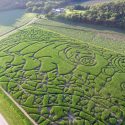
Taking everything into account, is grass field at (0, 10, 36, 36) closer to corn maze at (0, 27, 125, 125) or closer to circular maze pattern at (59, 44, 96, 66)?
corn maze at (0, 27, 125, 125)

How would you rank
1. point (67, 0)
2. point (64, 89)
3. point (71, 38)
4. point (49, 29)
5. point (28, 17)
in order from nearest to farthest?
point (64, 89) < point (71, 38) < point (49, 29) < point (28, 17) < point (67, 0)

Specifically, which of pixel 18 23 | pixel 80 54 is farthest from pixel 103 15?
pixel 18 23

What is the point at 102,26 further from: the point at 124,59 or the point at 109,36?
the point at 124,59

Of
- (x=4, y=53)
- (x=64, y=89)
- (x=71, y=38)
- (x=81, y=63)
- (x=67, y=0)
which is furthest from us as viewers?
(x=67, y=0)

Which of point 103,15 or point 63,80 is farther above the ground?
point 103,15

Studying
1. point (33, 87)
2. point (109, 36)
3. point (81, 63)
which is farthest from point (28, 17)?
point (33, 87)

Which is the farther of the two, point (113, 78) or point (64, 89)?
point (113, 78)

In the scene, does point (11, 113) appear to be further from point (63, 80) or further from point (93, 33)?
point (93, 33)
